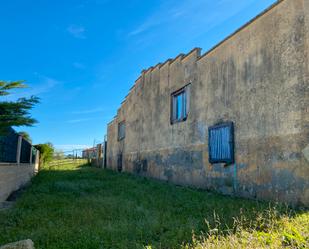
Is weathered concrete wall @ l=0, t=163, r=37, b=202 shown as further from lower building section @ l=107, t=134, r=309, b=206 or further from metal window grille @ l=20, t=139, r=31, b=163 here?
lower building section @ l=107, t=134, r=309, b=206

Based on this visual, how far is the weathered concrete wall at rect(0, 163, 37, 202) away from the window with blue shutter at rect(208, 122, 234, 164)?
248 inches

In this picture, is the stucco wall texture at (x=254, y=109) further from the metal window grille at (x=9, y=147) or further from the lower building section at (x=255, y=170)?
the metal window grille at (x=9, y=147)

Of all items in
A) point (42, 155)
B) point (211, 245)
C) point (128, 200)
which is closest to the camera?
point (211, 245)

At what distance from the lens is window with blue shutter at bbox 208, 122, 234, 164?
25.2ft

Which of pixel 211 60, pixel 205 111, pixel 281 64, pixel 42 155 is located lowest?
pixel 42 155

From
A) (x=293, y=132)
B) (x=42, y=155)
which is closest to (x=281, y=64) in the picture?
(x=293, y=132)

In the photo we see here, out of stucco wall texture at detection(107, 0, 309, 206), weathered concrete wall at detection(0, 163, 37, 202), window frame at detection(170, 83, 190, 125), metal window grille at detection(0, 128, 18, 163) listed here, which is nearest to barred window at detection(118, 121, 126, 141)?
stucco wall texture at detection(107, 0, 309, 206)

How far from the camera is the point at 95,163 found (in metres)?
25.7

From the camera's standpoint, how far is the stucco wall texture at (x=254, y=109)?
582 cm

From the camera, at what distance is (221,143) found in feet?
26.3

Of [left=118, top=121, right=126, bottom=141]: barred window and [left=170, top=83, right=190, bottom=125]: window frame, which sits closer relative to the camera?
[left=170, top=83, right=190, bottom=125]: window frame

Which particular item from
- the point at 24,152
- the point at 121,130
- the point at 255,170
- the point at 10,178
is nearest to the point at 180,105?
the point at 255,170

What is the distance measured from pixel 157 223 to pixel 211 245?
144 cm

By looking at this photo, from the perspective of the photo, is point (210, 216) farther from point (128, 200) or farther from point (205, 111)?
point (205, 111)
